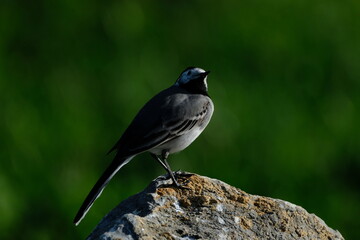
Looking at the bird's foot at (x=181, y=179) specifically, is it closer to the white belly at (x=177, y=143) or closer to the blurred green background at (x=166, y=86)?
the white belly at (x=177, y=143)

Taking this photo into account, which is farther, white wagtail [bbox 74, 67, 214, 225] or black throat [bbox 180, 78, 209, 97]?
black throat [bbox 180, 78, 209, 97]

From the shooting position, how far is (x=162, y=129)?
782 cm

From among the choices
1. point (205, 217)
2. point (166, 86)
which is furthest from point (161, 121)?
point (166, 86)

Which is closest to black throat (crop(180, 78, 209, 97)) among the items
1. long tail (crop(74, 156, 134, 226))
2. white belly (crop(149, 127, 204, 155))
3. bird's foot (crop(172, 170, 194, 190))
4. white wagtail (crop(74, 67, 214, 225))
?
white wagtail (crop(74, 67, 214, 225))

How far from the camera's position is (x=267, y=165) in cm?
1120

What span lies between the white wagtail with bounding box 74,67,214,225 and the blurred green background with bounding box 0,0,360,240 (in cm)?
215

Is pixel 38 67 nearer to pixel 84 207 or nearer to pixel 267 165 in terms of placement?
pixel 267 165

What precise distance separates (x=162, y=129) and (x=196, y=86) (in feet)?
4.39

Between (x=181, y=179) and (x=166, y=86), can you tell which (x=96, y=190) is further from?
(x=166, y=86)

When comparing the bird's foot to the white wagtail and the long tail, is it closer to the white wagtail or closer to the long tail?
the white wagtail

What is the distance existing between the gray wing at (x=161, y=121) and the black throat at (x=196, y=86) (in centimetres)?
39

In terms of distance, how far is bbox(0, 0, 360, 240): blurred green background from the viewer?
10664 mm

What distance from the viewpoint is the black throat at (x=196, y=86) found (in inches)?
353

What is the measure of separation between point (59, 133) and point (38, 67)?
59.6 inches
